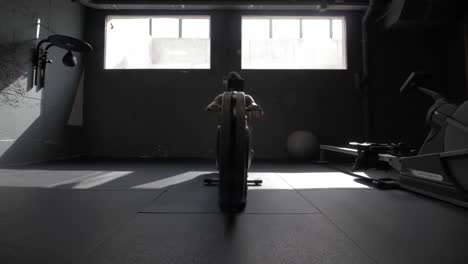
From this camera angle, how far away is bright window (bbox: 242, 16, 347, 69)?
5.75 metres

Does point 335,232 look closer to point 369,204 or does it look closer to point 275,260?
point 275,260

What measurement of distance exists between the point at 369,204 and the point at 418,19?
4991 mm

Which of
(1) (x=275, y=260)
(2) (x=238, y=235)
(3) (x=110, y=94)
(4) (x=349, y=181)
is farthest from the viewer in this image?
(3) (x=110, y=94)

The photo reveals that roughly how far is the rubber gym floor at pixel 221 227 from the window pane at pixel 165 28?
14.7 ft

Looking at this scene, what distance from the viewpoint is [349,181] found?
2.86m

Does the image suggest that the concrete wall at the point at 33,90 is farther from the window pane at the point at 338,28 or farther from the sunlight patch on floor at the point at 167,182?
the window pane at the point at 338,28

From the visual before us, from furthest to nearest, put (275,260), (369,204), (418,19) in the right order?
(418,19)
(369,204)
(275,260)

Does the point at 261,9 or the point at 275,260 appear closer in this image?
the point at 275,260

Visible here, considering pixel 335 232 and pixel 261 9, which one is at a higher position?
pixel 261 9

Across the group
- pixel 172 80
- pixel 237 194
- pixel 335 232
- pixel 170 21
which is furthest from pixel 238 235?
pixel 170 21

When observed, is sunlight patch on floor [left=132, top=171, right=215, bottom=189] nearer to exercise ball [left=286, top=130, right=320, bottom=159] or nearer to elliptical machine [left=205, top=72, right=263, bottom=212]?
elliptical machine [left=205, top=72, right=263, bottom=212]

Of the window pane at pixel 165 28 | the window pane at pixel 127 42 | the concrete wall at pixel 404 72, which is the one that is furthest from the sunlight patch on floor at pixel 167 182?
the concrete wall at pixel 404 72

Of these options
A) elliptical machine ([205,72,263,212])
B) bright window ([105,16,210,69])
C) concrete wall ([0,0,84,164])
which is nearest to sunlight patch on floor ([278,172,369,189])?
elliptical machine ([205,72,263,212])

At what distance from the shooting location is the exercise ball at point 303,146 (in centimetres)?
508
